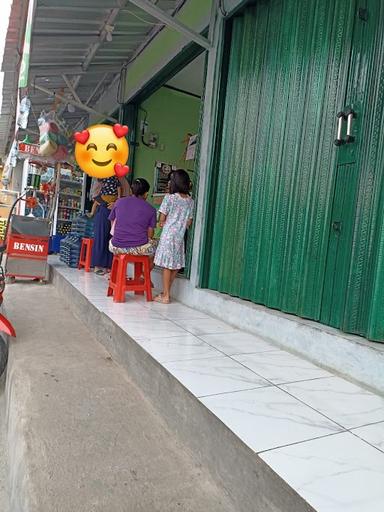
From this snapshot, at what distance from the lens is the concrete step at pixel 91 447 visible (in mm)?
1190

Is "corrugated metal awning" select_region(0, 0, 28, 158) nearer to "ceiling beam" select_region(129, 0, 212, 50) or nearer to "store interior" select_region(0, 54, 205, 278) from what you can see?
"store interior" select_region(0, 54, 205, 278)

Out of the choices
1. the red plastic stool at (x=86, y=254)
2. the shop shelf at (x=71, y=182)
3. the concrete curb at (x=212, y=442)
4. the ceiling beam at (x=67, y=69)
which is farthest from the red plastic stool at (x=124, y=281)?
the shop shelf at (x=71, y=182)

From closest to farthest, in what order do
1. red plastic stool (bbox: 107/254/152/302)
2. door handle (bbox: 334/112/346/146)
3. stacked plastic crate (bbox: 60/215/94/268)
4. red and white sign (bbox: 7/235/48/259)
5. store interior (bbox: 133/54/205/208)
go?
1. door handle (bbox: 334/112/346/146)
2. red plastic stool (bbox: 107/254/152/302)
3. red and white sign (bbox: 7/235/48/259)
4. stacked plastic crate (bbox: 60/215/94/268)
5. store interior (bbox: 133/54/205/208)

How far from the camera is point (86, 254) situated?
17.4 ft

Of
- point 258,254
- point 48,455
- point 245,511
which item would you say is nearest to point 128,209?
point 258,254

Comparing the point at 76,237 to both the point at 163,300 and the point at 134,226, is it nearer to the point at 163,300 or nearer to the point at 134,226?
the point at 134,226

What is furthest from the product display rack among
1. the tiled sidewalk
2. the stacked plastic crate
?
the tiled sidewalk

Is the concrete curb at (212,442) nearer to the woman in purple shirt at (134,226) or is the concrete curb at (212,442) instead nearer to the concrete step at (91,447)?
the concrete step at (91,447)

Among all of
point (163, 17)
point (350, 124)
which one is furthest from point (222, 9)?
point (350, 124)

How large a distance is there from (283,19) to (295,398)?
2.46m

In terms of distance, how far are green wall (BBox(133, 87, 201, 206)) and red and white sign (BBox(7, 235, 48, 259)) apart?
170 cm

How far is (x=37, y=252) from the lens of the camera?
16.6ft

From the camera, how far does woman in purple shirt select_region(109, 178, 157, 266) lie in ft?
11.3

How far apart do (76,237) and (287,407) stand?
4775mm
